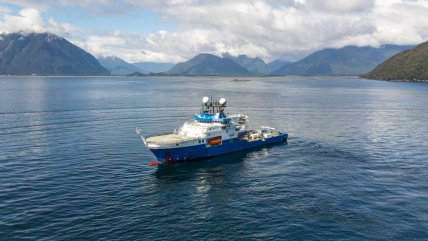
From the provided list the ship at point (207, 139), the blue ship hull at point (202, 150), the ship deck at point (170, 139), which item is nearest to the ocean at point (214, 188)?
the blue ship hull at point (202, 150)

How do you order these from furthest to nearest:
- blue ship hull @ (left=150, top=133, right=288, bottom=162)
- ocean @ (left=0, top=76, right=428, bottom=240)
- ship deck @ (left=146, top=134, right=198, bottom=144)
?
ship deck @ (left=146, top=134, right=198, bottom=144), blue ship hull @ (left=150, top=133, right=288, bottom=162), ocean @ (left=0, top=76, right=428, bottom=240)

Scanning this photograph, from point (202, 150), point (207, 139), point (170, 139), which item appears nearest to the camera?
point (170, 139)

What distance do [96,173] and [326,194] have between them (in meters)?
42.0

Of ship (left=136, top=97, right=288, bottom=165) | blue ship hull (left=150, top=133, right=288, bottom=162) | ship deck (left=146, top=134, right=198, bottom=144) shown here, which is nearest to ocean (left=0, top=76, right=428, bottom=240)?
blue ship hull (left=150, top=133, right=288, bottom=162)

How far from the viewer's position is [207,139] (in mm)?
79250

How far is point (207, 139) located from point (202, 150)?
10.3 feet

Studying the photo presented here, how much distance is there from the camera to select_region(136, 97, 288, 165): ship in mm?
73188

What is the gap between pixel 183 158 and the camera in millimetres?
75500

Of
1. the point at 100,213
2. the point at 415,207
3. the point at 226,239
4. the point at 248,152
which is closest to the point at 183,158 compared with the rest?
the point at 248,152

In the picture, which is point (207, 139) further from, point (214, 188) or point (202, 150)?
point (214, 188)

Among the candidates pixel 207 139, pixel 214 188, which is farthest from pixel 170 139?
pixel 214 188

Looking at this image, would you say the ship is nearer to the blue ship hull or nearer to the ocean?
the blue ship hull

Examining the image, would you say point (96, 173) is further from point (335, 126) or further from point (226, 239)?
point (335, 126)

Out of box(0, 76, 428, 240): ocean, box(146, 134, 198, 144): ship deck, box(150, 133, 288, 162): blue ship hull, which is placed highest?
box(146, 134, 198, 144): ship deck
